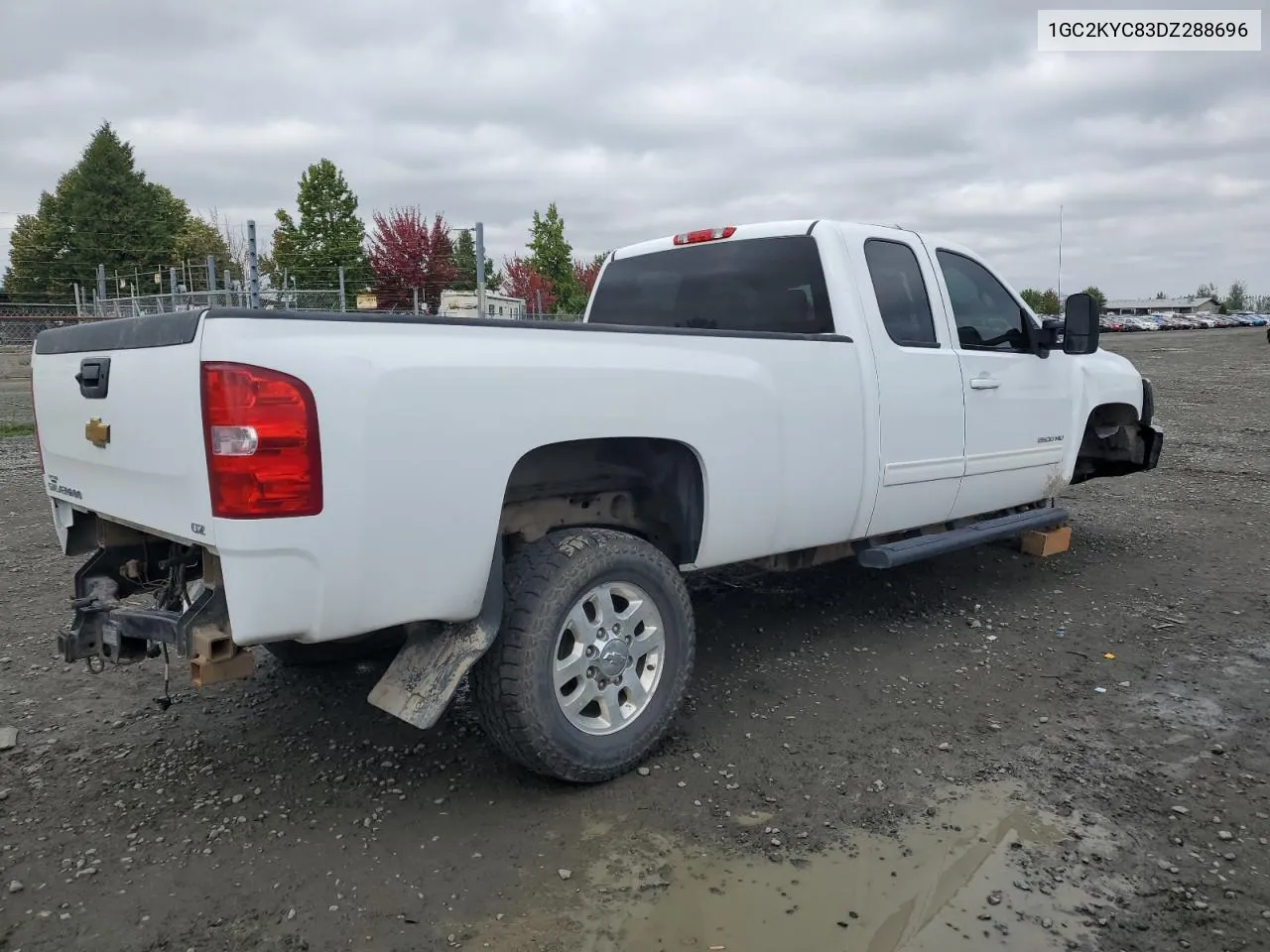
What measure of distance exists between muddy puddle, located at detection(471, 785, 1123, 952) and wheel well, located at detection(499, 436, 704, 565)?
1084mm

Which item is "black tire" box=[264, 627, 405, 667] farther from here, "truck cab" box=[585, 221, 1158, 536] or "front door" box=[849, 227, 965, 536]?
"front door" box=[849, 227, 965, 536]

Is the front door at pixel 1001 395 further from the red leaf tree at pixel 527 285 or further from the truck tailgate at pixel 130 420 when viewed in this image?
the red leaf tree at pixel 527 285

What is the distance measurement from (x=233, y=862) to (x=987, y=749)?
266 cm

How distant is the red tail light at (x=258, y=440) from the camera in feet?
8.28

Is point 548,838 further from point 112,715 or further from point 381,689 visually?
point 112,715

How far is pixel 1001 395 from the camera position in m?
5.06

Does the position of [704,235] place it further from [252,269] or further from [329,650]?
[252,269]

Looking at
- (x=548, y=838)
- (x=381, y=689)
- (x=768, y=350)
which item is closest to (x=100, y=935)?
(x=381, y=689)

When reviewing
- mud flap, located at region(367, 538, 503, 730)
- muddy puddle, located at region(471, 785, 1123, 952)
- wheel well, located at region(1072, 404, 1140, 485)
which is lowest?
muddy puddle, located at region(471, 785, 1123, 952)

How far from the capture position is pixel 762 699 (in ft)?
13.6

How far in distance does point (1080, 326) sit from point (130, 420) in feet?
15.2

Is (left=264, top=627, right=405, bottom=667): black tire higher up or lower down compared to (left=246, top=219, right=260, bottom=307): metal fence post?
lower down

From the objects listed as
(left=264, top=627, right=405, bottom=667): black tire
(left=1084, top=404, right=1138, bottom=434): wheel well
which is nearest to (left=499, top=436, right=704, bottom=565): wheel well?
(left=264, top=627, right=405, bottom=667): black tire

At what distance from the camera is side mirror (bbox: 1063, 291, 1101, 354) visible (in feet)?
17.0
